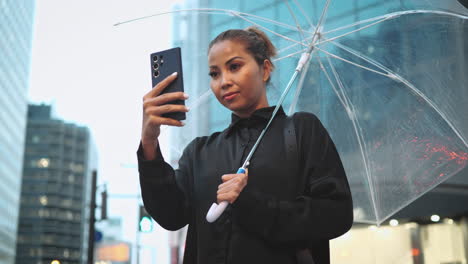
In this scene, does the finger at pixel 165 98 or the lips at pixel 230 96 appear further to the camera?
the lips at pixel 230 96

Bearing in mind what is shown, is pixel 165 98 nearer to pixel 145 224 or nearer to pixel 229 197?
pixel 229 197

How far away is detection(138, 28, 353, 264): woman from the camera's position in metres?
1.90

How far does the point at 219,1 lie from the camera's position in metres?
3.42

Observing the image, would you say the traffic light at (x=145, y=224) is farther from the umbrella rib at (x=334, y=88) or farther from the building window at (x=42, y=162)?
the building window at (x=42, y=162)

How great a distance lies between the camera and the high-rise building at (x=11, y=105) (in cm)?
8669

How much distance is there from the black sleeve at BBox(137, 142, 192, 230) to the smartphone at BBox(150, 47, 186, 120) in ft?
0.79

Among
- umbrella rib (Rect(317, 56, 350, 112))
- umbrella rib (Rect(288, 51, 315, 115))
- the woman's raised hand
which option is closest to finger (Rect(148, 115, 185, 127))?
the woman's raised hand

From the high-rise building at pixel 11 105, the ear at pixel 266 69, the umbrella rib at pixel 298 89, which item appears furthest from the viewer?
the high-rise building at pixel 11 105

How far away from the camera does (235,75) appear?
7.16ft

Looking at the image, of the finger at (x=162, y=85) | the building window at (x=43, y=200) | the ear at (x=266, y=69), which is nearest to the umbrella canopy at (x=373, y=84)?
the ear at (x=266, y=69)

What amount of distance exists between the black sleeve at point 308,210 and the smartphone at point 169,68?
423mm

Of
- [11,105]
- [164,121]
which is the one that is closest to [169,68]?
[164,121]

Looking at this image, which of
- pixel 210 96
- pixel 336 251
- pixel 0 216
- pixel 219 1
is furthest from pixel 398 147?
pixel 0 216

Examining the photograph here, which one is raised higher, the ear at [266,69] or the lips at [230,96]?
the ear at [266,69]
